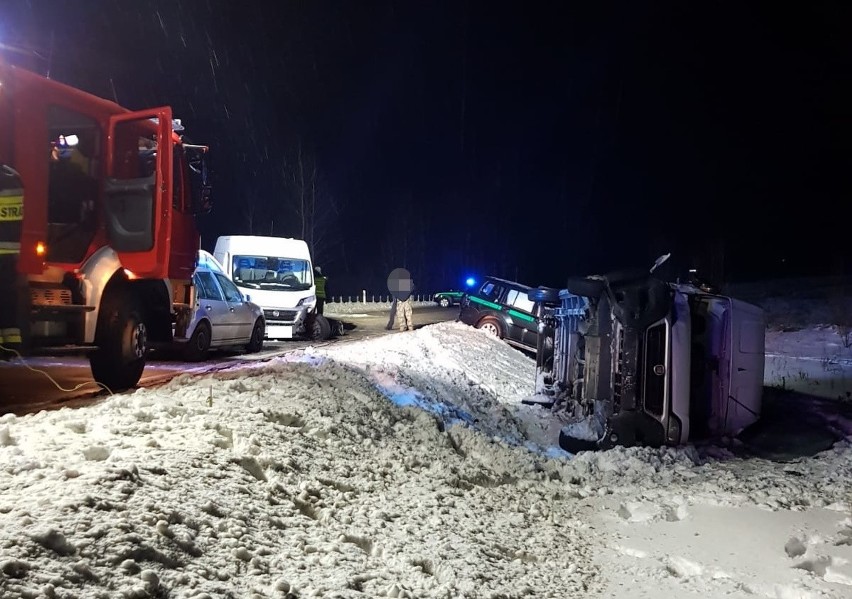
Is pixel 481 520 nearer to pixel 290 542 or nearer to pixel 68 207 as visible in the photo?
pixel 290 542

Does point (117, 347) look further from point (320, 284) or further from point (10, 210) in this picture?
point (320, 284)

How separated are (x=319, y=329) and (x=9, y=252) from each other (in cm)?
1176

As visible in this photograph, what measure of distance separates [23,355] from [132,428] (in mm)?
2968

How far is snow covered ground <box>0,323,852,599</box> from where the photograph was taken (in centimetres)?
313

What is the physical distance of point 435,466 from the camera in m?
5.83

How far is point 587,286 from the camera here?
7859 mm

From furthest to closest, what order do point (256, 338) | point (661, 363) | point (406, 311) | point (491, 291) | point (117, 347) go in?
1. point (406, 311)
2. point (491, 291)
3. point (256, 338)
4. point (117, 347)
5. point (661, 363)

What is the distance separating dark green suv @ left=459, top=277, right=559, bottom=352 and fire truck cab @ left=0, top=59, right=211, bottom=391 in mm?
9983

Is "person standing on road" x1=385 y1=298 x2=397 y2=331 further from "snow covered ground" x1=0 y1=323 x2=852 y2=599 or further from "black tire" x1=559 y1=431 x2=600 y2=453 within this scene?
"snow covered ground" x1=0 y1=323 x2=852 y2=599

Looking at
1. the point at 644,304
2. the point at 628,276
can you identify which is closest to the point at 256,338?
the point at 628,276

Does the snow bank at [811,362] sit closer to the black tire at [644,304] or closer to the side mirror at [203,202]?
the black tire at [644,304]

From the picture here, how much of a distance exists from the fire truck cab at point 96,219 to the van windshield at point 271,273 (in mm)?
7956

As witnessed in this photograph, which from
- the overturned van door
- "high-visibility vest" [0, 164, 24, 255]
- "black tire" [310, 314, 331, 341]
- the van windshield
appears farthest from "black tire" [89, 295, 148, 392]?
"black tire" [310, 314, 331, 341]

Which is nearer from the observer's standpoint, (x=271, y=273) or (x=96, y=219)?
(x=96, y=219)
